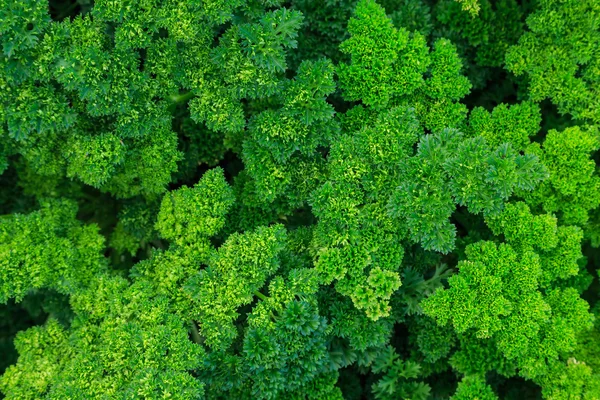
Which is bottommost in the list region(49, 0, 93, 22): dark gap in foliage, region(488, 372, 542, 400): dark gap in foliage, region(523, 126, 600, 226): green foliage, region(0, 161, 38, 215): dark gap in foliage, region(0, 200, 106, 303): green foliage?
region(0, 161, 38, 215): dark gap in foliage

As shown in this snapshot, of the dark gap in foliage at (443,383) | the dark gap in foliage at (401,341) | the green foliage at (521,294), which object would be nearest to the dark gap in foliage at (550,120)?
the green foliage at (521,294)

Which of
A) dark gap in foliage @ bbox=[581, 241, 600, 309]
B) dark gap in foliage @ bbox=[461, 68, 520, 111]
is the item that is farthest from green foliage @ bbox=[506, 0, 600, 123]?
dark gap in foliage @ bbox=[581, 241, 600, 309]

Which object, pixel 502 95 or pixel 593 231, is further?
pixel 502 95

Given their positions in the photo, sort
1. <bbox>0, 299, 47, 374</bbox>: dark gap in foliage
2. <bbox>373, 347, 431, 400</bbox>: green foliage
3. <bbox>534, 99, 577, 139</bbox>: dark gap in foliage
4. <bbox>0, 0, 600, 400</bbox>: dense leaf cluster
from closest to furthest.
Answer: <bbox>0, 0, 600, 400</bbox>: dense leaf cluster, <bbox>373, 347, 431, 400</bbox>: green foliage, <bbox>534, 99, 577, 139</bbox>: dark gap in foliage, <bbox>0, 299, 47, 374</bbox>: dark gap in foliage

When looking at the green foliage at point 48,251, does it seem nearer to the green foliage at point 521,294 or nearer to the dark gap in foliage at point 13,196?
the dark gap in foliage at point 13,196

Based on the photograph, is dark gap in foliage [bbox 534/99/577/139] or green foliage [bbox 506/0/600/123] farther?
dark gap in foliage [bbox 534/99/577/139]

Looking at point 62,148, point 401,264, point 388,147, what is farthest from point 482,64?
point 62,148

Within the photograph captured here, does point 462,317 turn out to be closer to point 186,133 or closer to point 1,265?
point 186,133

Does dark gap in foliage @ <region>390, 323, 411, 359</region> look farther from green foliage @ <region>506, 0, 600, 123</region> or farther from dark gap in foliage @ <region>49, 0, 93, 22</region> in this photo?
dark gap in foliage @ <region>49, 0, 93, 22</region>
